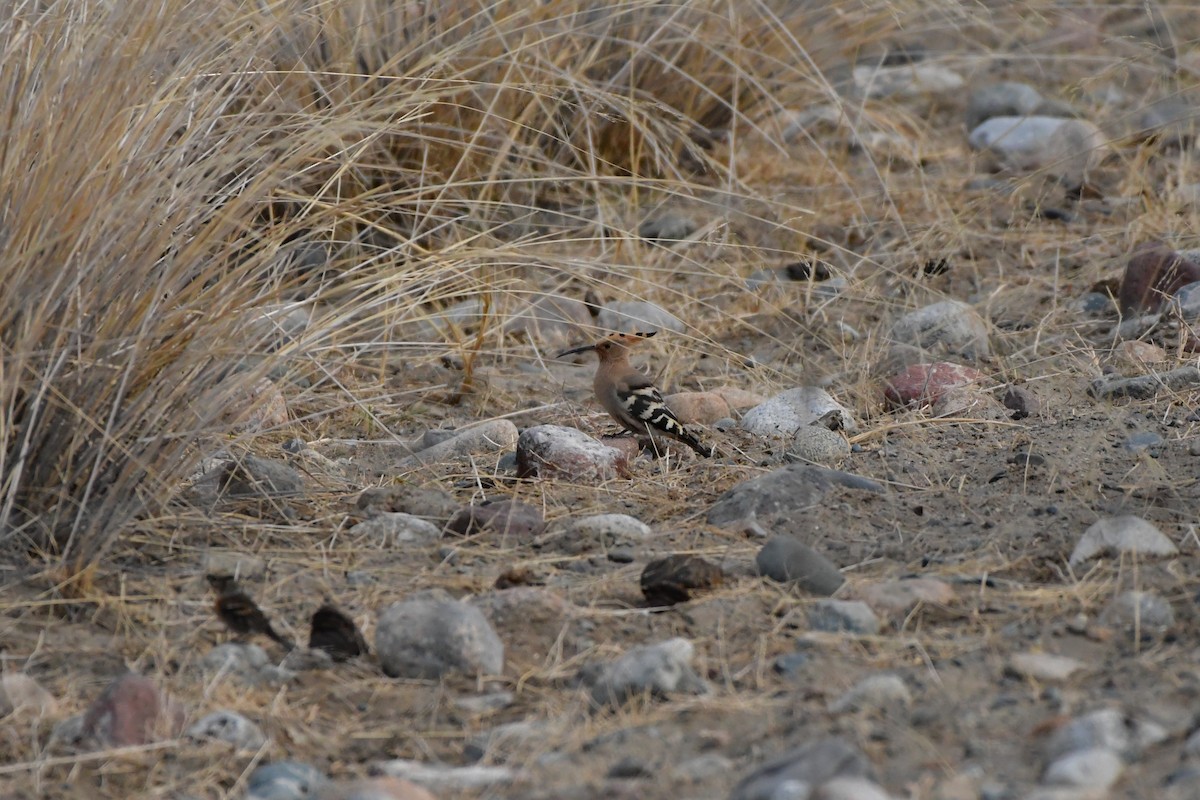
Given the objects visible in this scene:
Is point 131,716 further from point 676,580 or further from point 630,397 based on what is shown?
point 630,397

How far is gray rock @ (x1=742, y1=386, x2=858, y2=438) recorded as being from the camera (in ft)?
13.5

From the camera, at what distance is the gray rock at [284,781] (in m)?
2.32

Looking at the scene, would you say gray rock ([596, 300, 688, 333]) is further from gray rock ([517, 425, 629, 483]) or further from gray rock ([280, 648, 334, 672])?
gray rock ([280, 648, 334, 672])

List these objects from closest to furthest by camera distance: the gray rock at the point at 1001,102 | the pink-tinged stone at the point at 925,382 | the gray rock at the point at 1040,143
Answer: the pink-tinged stone at the point at 925,382 < the gray rock at the point at 1040,143 < the gray rock at the point at 1001,102

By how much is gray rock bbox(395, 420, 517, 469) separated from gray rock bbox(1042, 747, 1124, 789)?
205 cm

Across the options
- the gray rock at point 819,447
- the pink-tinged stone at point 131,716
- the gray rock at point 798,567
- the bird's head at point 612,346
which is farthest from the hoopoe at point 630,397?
the pink-tinged stone at point 131,716

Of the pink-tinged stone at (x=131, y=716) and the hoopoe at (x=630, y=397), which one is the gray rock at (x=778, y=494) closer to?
the hoopoe at (x=630, y=397)

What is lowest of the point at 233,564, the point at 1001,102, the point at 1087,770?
the point at 1001,102

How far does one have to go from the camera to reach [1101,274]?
16.9 ft

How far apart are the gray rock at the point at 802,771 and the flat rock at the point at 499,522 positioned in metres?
1.22

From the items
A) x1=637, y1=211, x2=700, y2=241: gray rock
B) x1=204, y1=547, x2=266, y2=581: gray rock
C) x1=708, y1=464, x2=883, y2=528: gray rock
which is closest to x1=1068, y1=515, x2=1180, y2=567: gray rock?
x1=708, y1=464, x2=883, y2=528: gray rock

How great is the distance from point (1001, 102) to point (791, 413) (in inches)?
134

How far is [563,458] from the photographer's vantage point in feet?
12.4

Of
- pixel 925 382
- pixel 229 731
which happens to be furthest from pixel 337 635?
pixel 925 382
